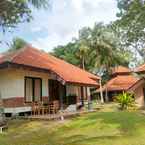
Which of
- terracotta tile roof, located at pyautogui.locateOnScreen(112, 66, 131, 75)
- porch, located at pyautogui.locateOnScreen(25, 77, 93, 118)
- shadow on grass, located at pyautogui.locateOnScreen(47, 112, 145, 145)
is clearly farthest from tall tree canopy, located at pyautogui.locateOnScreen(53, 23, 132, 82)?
shadow on grass, located at pyautogui.locateOnScreen(47, 112, 145, 145)

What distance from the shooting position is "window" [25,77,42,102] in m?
25.7

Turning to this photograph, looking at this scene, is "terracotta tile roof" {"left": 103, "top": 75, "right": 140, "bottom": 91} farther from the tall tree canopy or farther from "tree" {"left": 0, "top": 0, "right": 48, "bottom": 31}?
"tree" {"left": 0, "top": 0, "right": 48, "bottom": 31}

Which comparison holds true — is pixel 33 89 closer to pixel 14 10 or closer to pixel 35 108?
pixel 35 108

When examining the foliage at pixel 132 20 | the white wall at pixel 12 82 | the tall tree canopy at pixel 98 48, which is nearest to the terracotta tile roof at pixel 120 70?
the tall tree canopy at pixel 98 48

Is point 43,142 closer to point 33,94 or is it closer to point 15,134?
point 15,134

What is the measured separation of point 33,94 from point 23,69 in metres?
2.69

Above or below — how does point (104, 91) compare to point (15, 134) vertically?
above

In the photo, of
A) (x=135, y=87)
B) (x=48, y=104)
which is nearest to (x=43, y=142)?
(x=48, y=104)

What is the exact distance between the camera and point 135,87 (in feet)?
122

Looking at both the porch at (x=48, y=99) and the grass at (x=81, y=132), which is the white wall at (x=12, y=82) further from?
the grass at (x=81, y=132)

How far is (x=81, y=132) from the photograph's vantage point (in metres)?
17.3

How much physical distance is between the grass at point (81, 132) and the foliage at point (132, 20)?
6460 millimetres

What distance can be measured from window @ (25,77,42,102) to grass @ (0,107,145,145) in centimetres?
389

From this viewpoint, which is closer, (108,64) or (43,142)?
(43,142)
